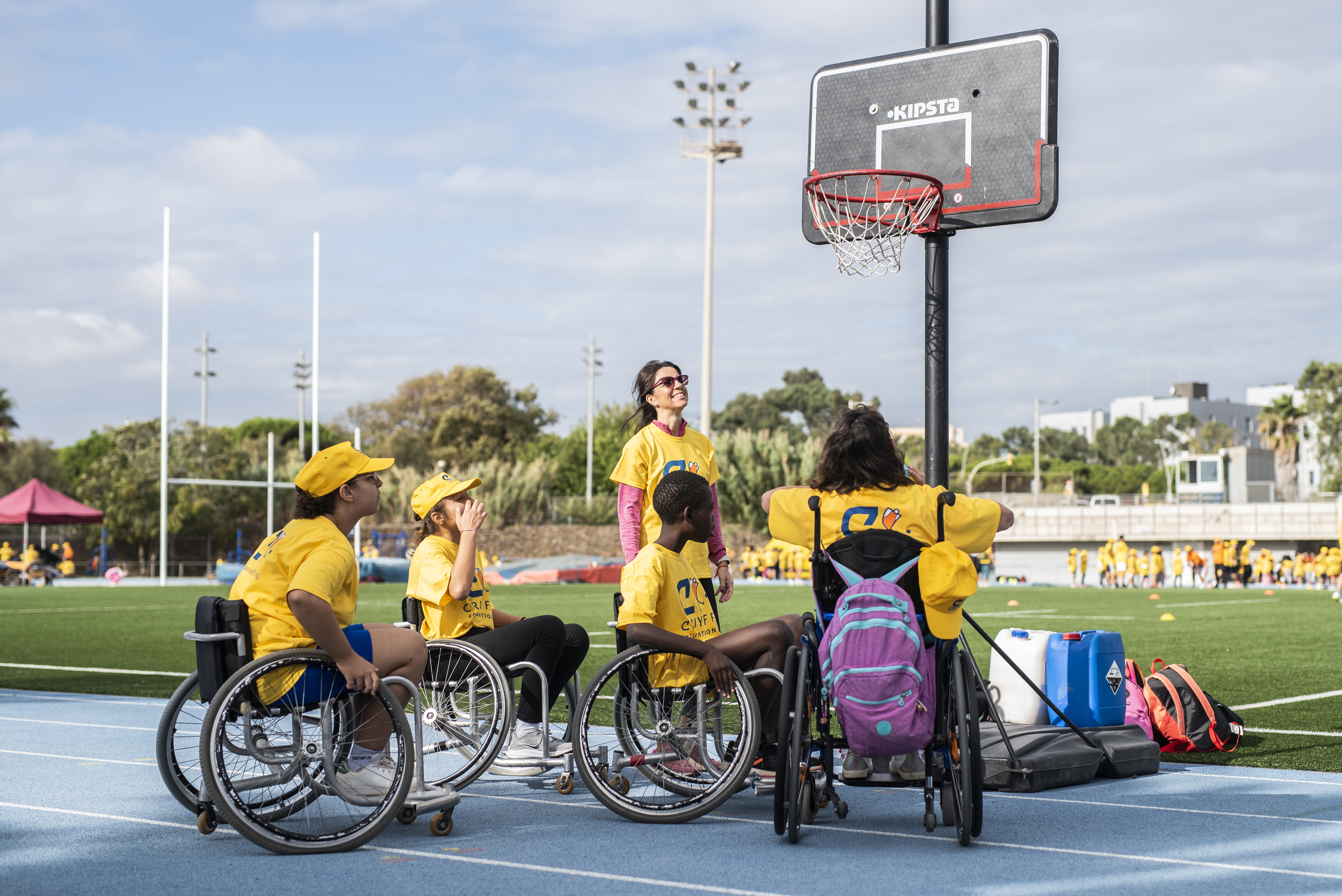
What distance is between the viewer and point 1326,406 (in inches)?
2427

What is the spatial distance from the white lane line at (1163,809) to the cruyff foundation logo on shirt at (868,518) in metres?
1.47

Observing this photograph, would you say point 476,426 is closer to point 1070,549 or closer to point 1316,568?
point 1070,549

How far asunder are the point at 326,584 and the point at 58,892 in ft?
3.75

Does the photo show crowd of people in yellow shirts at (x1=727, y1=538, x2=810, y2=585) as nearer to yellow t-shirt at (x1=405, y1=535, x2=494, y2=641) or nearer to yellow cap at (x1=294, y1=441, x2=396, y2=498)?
yellow t-shirt at (x1=405, y1=535, x2=494, y2=641)

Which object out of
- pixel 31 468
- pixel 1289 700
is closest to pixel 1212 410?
pixel 31 468

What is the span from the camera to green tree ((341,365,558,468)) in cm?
6400

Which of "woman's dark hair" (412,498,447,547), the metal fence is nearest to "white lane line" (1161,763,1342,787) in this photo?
"woman's dark hair" (412,498,447,547)

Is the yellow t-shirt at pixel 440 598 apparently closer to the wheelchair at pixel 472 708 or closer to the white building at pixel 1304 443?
the wheelchair at pixel 472 708

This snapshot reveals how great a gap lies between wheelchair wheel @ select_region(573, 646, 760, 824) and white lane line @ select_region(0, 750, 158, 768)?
7.50 feet

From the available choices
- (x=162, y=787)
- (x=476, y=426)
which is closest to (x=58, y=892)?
(x=162, y=787)

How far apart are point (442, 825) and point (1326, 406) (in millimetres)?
65991

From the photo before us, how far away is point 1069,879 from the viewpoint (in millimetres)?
3709

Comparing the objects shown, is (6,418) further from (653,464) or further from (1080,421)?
(1080,421)

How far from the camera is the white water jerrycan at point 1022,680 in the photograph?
5832 mm
